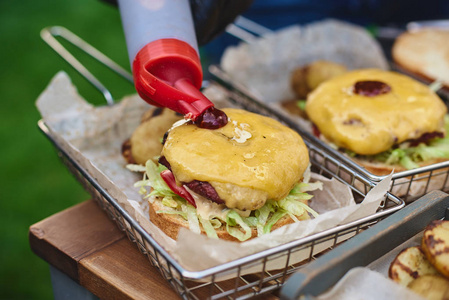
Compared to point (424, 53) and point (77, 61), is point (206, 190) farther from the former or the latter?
point (424, 53)

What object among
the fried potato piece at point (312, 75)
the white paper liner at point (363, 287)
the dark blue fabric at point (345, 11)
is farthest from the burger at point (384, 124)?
the dark blue fabric at point (345, 11)

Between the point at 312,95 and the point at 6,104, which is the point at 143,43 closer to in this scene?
the point at 312,95

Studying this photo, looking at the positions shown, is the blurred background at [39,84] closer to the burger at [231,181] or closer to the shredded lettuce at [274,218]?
the burger at [231,181]

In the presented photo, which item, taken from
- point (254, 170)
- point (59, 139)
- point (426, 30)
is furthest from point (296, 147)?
point (426, 30)

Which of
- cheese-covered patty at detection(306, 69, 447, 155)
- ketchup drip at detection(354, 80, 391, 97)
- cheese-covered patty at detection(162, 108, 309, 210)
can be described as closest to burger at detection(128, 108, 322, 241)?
cheese-covered patty at detection(162, 108, 309, 210)

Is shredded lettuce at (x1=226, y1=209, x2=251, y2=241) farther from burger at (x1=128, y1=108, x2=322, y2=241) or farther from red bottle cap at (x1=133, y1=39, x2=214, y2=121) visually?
red bottle cap at (x1=133, y1=39, x2=214, y2=121)

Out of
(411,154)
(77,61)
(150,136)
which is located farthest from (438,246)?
(77,61)
